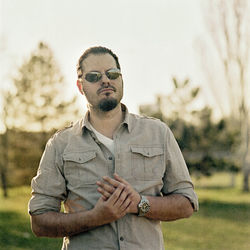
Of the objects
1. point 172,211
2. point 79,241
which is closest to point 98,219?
point 79,241

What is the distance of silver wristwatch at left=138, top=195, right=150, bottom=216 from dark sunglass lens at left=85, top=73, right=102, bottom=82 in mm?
670

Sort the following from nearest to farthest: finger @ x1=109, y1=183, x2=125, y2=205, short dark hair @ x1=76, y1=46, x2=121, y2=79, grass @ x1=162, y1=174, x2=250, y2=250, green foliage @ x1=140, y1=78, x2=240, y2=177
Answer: finger @ x1=109, y1=183, x2=125, y2=205
short dark hair @ x1=76, y1=46, x2=121, y2=79
grass @ x1=162, y1=174, x2=250, y2=250
green foliage @ x1=140, y1=78, x2=240, y2=177

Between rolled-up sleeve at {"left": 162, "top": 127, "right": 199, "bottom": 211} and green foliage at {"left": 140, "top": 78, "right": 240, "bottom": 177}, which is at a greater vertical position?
rolled-up sleeve at {"left": 162, "top": 127, "right": 199, "bottom": 211}

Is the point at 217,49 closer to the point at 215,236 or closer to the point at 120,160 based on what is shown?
the point at 215,236

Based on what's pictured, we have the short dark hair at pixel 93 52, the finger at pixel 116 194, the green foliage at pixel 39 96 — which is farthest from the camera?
the green foliage at pixel 39 96

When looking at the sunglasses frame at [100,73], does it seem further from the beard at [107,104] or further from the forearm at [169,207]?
the forearm at [169,207]

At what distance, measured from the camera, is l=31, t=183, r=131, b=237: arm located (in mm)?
2408

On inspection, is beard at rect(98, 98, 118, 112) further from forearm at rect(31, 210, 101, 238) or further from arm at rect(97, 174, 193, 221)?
forearm at rect(31, 210, 101, 238)

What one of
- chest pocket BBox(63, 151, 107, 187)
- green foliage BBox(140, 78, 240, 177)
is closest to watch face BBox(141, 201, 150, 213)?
chest pocket BBox(63, 151, 107, 187)

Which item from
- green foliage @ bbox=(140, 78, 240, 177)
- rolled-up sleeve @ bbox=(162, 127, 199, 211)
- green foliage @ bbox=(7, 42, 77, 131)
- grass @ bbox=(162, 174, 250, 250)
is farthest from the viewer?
green foliage @ bbox=(7, 42, 77, 131)

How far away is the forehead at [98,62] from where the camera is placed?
2721 mm

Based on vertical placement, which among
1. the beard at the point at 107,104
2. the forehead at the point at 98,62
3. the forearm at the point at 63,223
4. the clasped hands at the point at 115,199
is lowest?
the forearm at the point at 63,223

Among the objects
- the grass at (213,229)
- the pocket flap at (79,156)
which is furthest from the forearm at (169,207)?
the grass at (213,229)

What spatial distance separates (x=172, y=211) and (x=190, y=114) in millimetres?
16931
